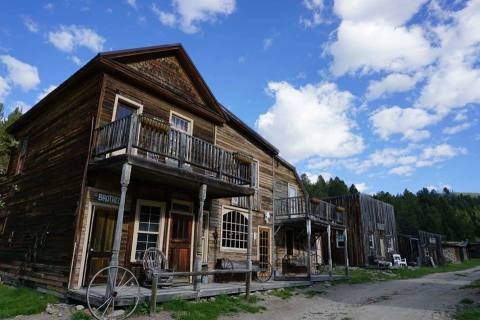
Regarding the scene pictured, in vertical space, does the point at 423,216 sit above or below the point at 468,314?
above

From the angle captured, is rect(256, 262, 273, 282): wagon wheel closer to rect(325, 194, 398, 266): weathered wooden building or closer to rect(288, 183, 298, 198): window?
rect(288, 183, 298, 198): window

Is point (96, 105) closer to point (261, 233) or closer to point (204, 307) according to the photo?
point (204, 307)

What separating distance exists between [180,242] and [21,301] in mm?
4919

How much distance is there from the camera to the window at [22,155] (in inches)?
585

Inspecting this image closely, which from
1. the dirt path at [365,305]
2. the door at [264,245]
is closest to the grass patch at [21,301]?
the dirt path at [365,305]

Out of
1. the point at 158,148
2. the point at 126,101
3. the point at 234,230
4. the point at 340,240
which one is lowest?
the point at 234,230

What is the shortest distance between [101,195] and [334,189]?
68.5 m

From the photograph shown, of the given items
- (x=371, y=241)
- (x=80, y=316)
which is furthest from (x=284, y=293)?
(x=371, y=241)

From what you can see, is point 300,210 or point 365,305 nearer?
point 365,305

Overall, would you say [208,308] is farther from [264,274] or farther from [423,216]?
[423,216]

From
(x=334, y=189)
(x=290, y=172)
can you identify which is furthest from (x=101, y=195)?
(x=334, y=189)

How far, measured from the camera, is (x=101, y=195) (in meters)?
10.2

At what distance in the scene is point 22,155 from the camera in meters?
15.1

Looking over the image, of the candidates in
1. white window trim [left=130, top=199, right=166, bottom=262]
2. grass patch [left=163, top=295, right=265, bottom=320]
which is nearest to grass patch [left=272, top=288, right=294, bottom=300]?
grass patch [left=163, top=295, right=265, bottom=320]
